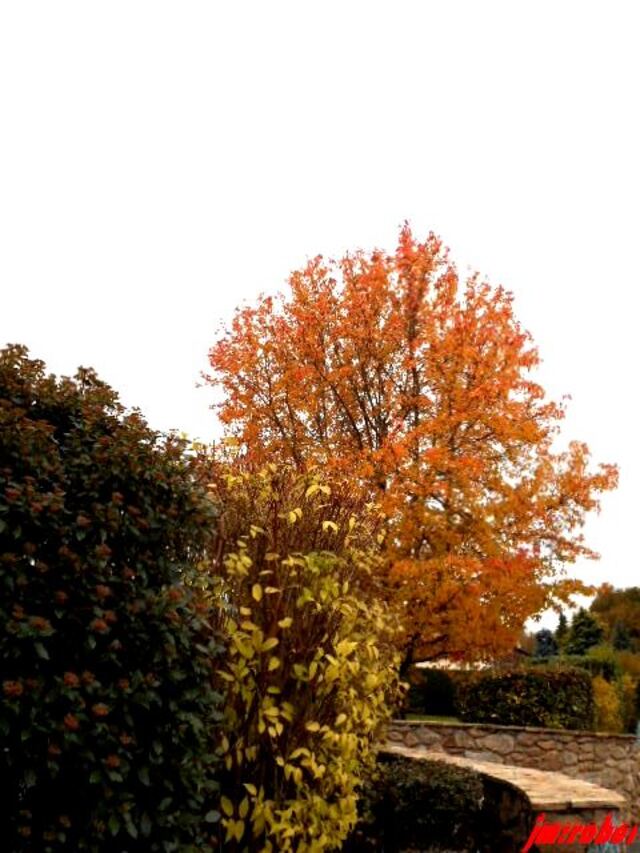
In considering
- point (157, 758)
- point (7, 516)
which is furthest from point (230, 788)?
point (7, 516)

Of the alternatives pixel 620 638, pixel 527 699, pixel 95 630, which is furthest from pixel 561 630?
pixel 95 630

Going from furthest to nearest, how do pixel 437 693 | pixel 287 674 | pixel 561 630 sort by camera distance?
pixel 561 630 < pixel 437 693 < pixel 287 674

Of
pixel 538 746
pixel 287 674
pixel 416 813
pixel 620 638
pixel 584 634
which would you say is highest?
pixel 620 638

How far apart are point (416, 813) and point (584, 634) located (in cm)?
2278

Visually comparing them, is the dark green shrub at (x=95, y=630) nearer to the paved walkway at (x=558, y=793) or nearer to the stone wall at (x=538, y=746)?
the paved walkway at (x=558, y=793)

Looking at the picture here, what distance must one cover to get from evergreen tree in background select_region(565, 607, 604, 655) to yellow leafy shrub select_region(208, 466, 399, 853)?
2420 cm

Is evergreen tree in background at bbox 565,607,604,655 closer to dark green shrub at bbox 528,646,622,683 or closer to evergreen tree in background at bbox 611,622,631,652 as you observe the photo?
evergreen tree in background at bbox 611,622,631,652

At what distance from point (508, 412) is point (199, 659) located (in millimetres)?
10562

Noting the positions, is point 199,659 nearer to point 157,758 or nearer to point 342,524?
point 157,758

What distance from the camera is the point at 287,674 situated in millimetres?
6359

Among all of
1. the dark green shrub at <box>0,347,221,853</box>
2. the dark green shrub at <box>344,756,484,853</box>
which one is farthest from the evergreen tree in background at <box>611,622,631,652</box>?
the dark green shrub at <box>0,347,221,853</box>

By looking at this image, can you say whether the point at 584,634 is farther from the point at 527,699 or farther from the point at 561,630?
the point at 527,699

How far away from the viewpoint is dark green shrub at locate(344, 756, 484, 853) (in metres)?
8.24

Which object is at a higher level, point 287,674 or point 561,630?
point 561,630
